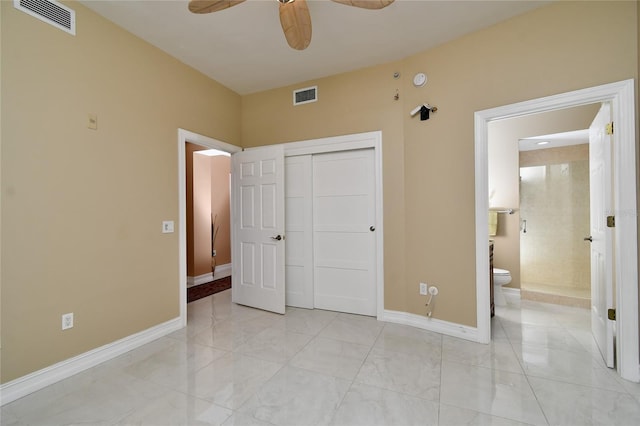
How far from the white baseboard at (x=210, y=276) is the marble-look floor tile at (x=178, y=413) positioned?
10.3 feet

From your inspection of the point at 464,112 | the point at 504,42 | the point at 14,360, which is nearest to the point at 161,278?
the point at 14,360

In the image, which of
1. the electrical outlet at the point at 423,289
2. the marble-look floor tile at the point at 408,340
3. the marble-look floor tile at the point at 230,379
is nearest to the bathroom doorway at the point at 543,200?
the electrical outlet at the point at 423,289

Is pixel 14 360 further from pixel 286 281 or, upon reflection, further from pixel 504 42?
pixel 504 42

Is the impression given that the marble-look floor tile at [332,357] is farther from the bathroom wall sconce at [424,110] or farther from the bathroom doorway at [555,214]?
the bathroom doorway at [555,214]

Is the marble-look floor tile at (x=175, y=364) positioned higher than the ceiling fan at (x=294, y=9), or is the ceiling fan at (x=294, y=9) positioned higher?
the ceiling fan at (x=294, y=9)

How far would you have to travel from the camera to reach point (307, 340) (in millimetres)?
2529

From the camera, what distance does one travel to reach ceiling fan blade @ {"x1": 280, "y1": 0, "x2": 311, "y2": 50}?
1718 millimetres

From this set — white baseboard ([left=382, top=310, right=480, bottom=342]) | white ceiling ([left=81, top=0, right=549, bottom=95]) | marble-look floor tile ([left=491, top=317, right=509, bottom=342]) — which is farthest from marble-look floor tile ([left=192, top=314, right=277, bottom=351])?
white ceiling ([left=81, top=0, right=549, bottom=95])

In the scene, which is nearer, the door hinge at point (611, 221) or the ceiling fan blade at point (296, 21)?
the ceiling fan blade at point (296, 21)

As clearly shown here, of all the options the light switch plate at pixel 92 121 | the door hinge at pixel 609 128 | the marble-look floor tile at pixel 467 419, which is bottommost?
the marble-look floor tile at pixel 467 419

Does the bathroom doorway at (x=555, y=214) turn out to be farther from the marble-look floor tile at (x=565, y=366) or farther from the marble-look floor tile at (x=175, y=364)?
the marble-look floor tile at (x=175, y=364)

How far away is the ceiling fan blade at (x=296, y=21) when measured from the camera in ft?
5.64

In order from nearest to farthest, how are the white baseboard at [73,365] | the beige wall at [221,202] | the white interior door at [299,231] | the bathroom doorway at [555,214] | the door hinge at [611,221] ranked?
the white baseboard at [73,365] → the door hinge at [611,221] → the white interior door at [299,231] → the bathroom doorway at [555,214] → the beige wall at [221,202]

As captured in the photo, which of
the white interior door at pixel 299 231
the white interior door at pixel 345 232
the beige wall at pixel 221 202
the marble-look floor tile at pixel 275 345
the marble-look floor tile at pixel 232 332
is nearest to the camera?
the marble-look floor tile at pixel 275 345
